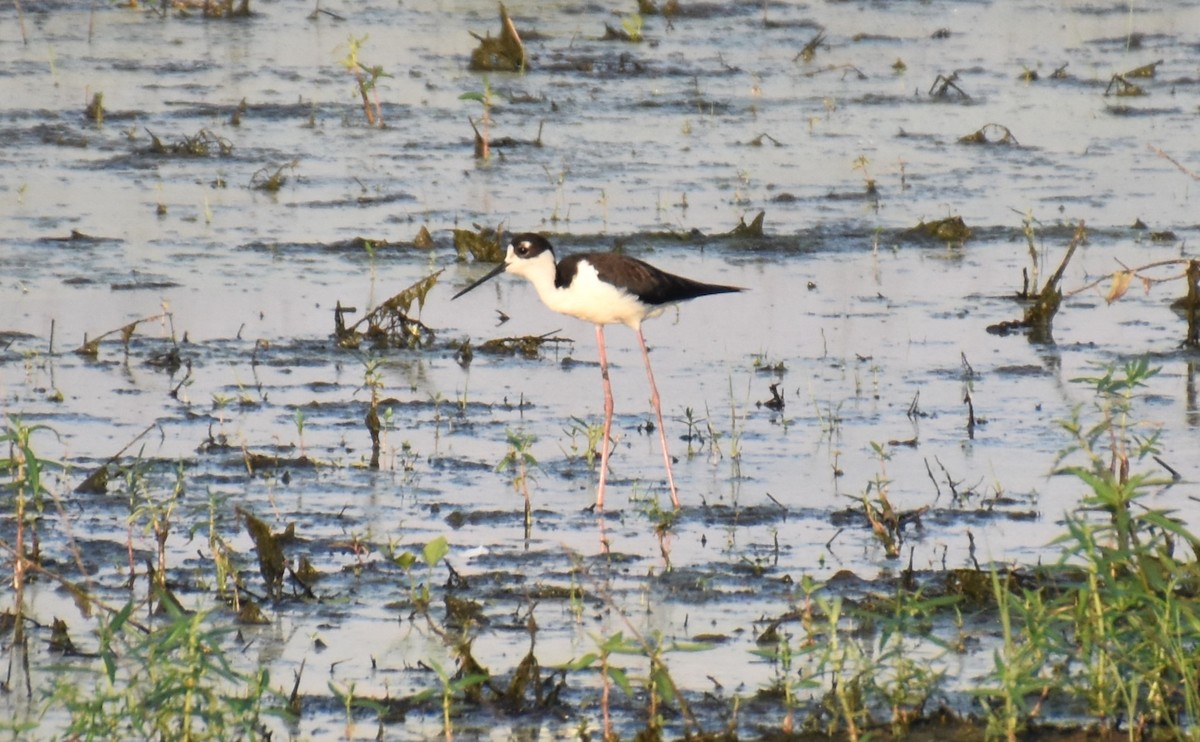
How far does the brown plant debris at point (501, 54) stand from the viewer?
1519cm

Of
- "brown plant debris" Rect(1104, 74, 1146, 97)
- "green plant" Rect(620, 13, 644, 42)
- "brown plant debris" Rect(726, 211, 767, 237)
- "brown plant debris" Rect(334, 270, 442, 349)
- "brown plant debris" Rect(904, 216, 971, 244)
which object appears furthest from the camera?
"green plant" Rect(620, 13, 644, 42)

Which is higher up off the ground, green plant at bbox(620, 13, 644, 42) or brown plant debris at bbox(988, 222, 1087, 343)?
green plant at bbox(620, 13, 644, 42)

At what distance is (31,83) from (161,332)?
6.11 metres

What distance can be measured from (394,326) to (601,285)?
1.20 meters

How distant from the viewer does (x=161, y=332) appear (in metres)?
8.79

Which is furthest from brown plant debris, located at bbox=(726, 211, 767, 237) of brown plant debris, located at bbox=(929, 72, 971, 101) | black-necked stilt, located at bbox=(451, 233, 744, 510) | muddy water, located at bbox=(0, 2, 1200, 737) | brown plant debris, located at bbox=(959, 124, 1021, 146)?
brown plant debris, located at bbox=(929, 72, 971, 101)

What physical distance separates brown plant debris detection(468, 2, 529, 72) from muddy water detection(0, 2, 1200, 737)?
0.45 feet

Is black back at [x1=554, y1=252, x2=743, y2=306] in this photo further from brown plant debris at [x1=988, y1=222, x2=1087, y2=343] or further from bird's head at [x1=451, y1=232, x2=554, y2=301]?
brown plant debris at [x1=988, y1=222, x2=1087, y2=343]

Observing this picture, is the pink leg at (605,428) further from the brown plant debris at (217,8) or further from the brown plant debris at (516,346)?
the brown plant debris at (217,8)

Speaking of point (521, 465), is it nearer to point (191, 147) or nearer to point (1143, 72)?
point (191, 147)

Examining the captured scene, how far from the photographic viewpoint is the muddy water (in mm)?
6164

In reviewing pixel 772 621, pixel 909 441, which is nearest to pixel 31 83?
pixel 909 441

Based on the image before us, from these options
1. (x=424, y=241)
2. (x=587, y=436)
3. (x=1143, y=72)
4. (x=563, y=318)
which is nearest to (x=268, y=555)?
(x=587, y=436)

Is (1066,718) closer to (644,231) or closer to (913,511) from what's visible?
(913,511)
